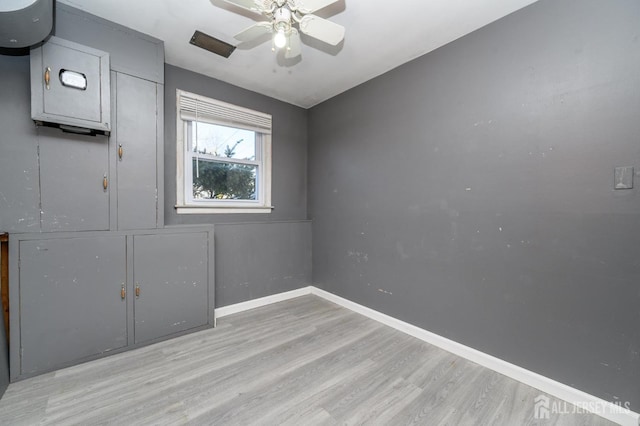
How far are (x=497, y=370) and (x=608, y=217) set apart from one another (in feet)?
4.09

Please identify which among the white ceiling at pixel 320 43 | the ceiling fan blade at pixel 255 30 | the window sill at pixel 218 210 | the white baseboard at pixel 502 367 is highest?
the white ceiling at pixel 320 43

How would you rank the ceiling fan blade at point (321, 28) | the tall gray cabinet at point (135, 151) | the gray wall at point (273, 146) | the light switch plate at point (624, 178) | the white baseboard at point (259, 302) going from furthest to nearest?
1. the white baseboard at point (259, 302)
2. the gray wall at point (273, 146)
3. the tall gray cabinet at point (135, 151)
4. the ceiling fan blade at point (321, 28)
5. the light switch plate at point (624, 178)

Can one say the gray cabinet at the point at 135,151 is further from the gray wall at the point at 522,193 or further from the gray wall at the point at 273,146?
the gray wall at the point at 522,193

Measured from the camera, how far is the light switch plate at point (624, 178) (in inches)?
54.6

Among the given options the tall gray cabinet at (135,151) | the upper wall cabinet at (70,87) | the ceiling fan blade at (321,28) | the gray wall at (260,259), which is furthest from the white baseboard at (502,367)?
the ceiling fan blade at (321,28)

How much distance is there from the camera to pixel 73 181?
1.86 meters

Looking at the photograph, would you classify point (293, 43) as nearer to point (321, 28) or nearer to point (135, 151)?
point (321, 28)

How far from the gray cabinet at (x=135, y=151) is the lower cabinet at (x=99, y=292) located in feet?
0.60

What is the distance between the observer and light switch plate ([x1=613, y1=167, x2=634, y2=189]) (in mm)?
1386

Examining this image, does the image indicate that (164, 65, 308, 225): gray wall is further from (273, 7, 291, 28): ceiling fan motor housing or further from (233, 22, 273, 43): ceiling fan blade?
(273, 7, 291, 28): ceiling fan motor housing

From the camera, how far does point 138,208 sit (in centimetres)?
210

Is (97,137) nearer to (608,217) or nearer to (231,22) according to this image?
(231,22)

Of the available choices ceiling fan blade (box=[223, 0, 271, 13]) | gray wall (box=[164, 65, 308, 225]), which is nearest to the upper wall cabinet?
gray wall (box=[164, 65, 308, 225])

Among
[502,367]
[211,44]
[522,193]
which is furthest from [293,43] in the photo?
[502,367]
